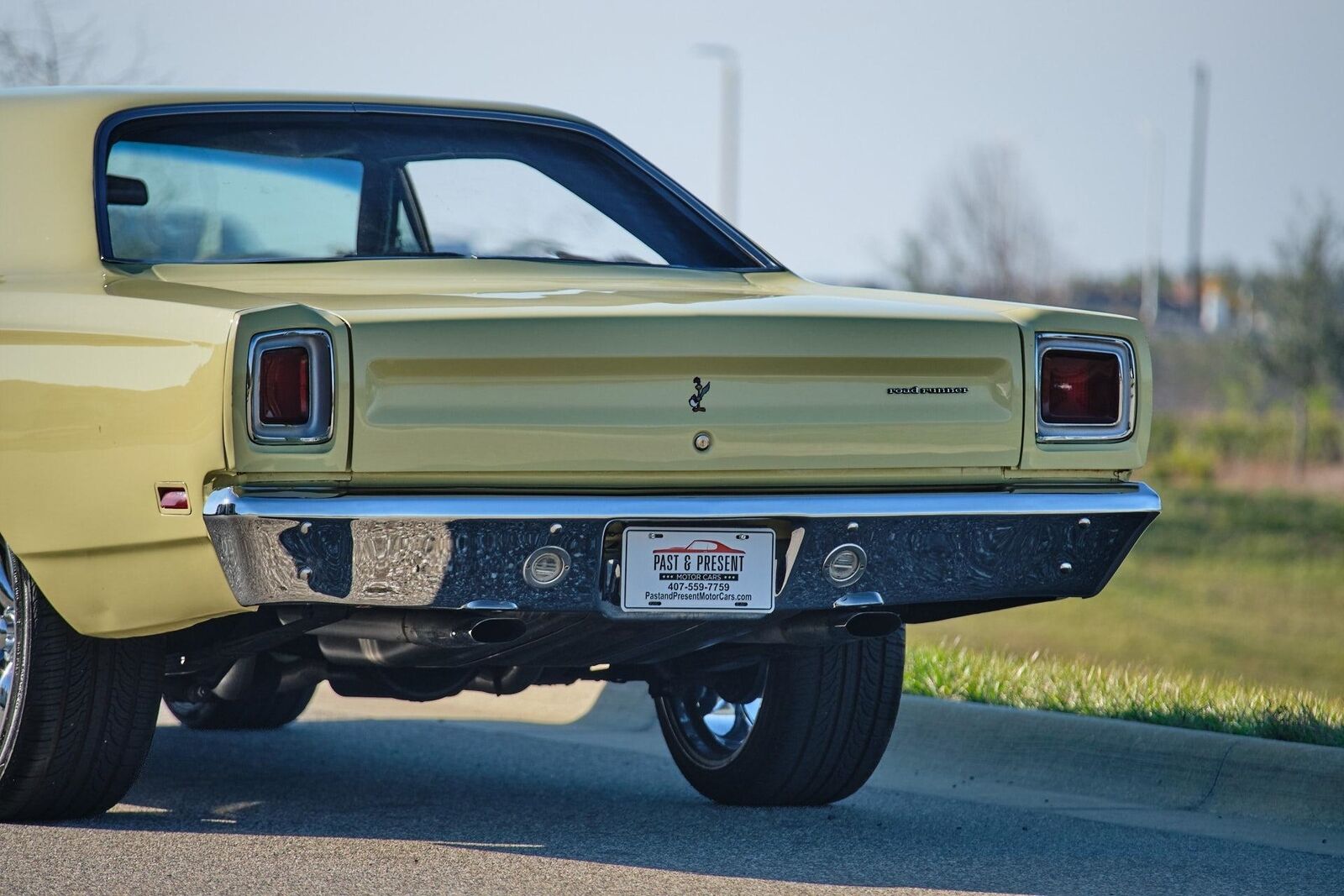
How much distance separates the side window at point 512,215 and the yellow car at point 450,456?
0.61 feet

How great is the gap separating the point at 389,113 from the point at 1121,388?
207cm

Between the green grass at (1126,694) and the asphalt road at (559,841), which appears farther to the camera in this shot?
the green grass at (1126,694)

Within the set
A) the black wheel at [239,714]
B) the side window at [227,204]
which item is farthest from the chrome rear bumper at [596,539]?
the black wheel at [239,714]

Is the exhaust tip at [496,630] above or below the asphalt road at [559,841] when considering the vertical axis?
above

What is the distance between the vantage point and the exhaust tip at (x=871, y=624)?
424 cm

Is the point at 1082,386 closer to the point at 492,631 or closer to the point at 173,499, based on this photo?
the point at 492,631

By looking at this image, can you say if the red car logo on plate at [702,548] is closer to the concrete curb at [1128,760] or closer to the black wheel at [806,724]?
the black wheel at [806,724]

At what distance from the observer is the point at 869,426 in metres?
4.12

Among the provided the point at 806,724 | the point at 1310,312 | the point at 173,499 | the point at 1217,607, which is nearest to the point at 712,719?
the point at 806,724

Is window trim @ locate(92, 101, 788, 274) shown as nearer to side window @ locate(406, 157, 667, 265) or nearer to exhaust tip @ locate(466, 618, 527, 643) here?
side window @ locate(406, 157, 667, 265)

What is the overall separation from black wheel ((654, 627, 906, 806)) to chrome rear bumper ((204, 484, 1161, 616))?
818 mm

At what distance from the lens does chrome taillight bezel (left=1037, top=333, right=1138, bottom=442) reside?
14.1 feet

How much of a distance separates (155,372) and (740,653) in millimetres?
1582

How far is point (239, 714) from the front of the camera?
22.2 ft
